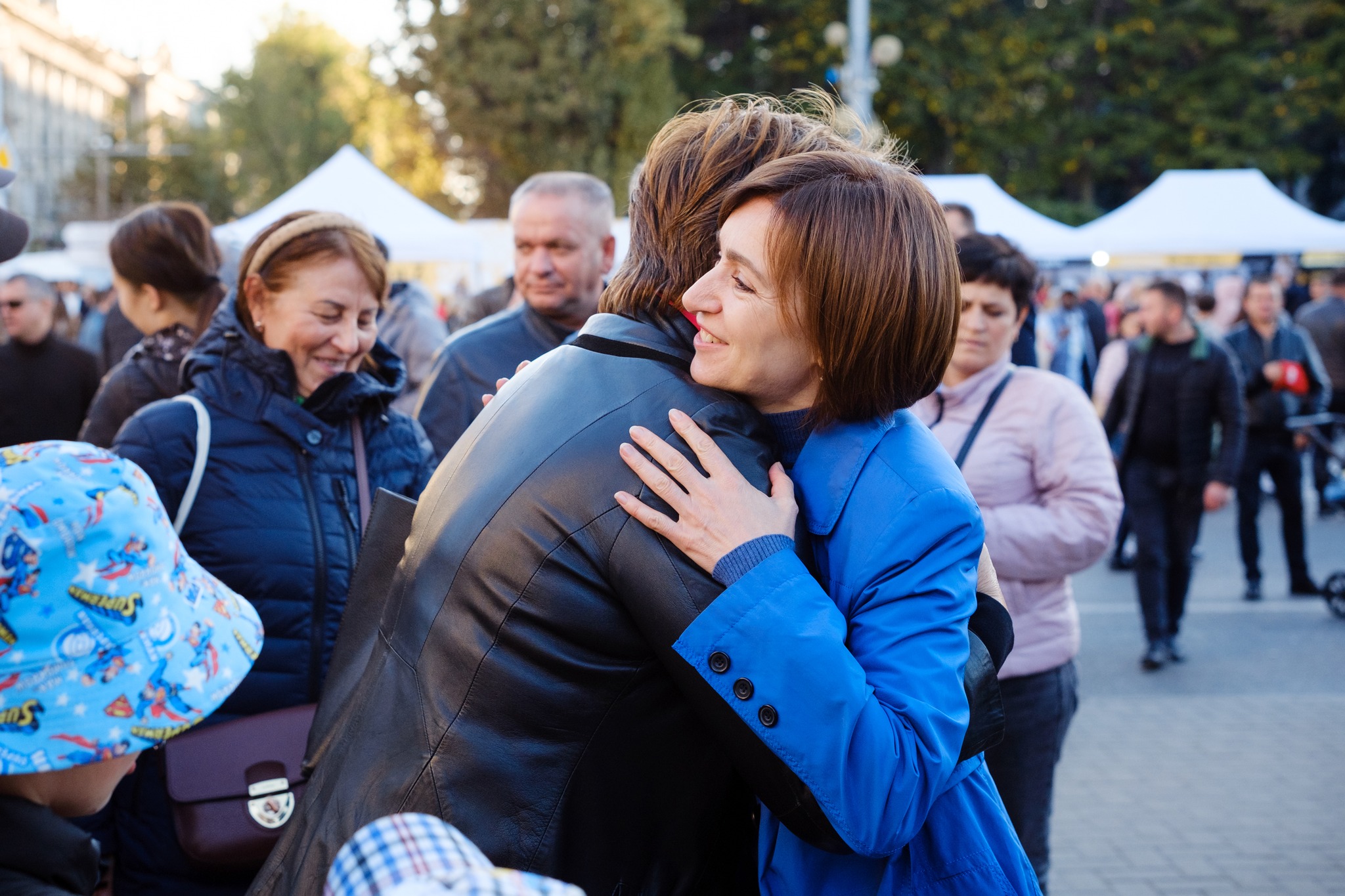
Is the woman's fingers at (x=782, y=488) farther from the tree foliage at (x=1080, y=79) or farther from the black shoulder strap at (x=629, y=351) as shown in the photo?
the tree foliage at (x=1080, y=79)

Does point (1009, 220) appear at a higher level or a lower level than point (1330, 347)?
higher

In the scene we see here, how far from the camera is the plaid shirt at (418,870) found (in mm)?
792

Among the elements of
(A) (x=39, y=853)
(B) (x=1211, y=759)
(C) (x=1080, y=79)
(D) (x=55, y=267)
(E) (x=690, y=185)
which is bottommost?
(B) (x=1211, y=759)

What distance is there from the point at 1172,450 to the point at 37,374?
6.53 metres

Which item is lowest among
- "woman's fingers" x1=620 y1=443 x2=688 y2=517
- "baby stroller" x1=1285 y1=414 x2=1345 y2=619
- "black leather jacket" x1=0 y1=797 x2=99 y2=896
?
"baby stroller" x1=1285 y1=414 x2=1345 y2=619

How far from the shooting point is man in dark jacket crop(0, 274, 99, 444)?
5996mm

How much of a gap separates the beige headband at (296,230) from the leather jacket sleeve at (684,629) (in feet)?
→ 5.73

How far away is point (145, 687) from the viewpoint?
4.56 feet

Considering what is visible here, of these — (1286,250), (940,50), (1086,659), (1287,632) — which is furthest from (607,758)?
(940,50)

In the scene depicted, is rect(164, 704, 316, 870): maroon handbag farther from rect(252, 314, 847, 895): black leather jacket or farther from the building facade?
the building facade

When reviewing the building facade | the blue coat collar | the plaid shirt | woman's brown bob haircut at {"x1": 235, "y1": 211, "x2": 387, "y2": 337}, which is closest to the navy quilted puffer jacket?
woman's brown bob haircut at {"x1": 235, "y1": 211, "x2": 387, "y2": 337}

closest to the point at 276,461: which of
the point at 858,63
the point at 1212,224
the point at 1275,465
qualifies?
the point at 1275,465

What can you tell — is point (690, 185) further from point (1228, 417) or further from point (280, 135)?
point (280, 135)

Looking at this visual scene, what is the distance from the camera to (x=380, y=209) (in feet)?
42.3
